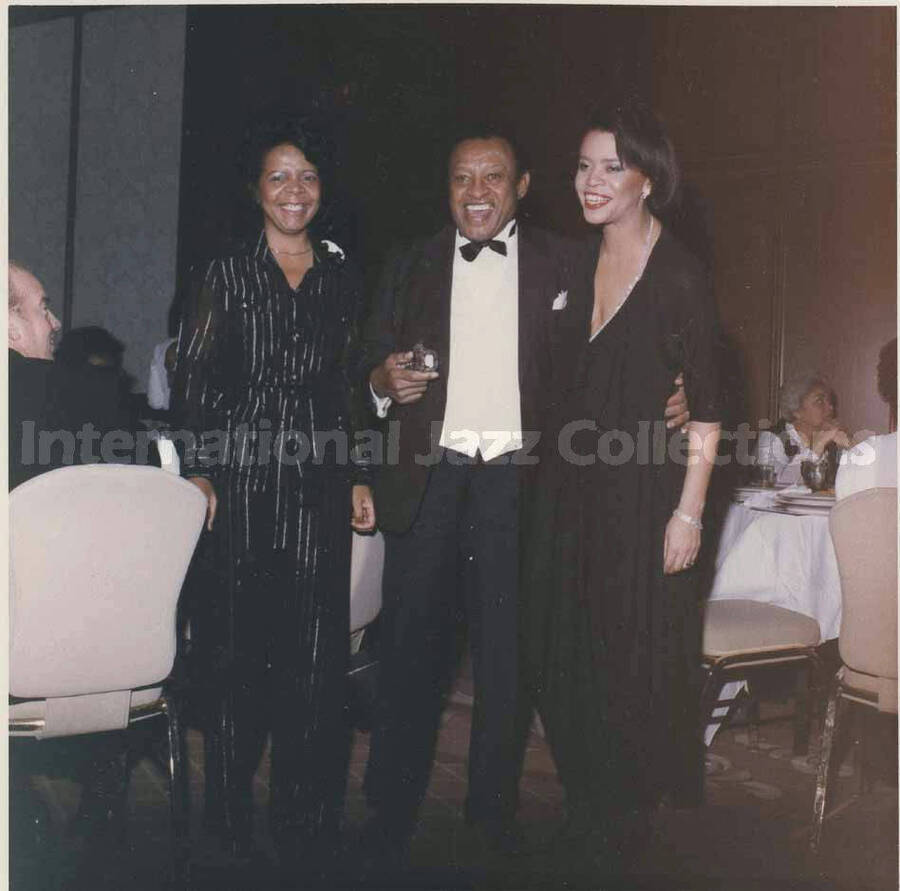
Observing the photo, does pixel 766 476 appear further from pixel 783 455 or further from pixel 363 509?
pixel 363 509

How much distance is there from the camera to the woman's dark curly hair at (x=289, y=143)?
218 centimetres

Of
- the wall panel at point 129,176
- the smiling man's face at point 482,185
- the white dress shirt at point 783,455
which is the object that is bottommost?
the white dress shirt at point 783,455

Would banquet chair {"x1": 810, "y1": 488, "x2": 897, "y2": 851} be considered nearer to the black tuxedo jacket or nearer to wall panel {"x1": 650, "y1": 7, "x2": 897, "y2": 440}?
the black tuxedo jacket

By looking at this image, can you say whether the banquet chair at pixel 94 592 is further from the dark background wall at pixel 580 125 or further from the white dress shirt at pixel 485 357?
the dark background wall at pixel 580 125

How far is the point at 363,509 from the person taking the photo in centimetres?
228

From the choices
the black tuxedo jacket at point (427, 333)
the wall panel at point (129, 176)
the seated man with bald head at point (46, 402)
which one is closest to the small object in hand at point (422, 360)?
the black tuxedo jacket at point (427, 333)

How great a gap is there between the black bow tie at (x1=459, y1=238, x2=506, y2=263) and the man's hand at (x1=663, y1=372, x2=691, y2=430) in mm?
465

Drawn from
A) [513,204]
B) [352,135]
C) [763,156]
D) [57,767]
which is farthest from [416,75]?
[57,767]

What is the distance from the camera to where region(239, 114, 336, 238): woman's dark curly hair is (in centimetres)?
218

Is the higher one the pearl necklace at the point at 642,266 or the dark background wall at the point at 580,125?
the dark background wall at the point at 580,125

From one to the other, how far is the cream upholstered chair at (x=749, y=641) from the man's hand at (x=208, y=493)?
136 cm

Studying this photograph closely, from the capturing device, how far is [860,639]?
2.31m

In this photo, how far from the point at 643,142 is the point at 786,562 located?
1.48m

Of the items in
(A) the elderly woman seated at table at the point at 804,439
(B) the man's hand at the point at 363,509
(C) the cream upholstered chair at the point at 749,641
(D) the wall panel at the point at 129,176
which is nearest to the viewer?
(B) the man's hand at the point at 363,509
